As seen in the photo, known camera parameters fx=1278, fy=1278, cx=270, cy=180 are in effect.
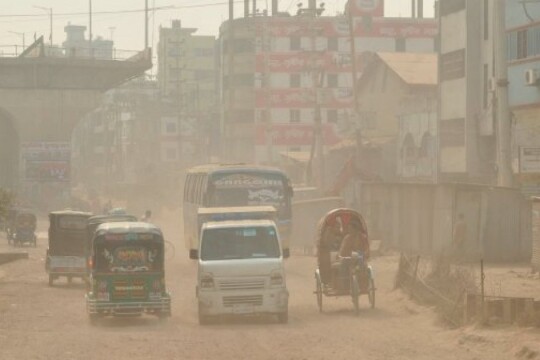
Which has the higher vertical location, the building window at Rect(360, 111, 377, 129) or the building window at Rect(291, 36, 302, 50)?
the building window at Rect(291, 36, 302, 50)

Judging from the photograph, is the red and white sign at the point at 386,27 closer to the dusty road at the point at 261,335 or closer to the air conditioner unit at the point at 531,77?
the air conditioner unit at the point at 531,77

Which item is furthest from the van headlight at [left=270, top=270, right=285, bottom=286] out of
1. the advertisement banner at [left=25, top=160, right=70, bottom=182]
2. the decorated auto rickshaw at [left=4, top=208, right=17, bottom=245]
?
the advertisement banner at [left=25, top=160, right=70, bottom=182]

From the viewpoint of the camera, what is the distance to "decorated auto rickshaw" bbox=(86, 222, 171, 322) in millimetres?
27438

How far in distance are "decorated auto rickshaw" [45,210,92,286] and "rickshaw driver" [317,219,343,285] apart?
1074 centimetres

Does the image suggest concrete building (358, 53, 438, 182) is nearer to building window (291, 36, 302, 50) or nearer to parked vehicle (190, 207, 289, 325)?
building window (291, 36, 302, 50)

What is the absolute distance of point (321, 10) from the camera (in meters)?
77.1

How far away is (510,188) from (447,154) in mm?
29179

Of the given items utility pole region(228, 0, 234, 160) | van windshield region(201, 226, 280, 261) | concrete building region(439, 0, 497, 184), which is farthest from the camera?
utility pole region(228, 0, 234, 160)

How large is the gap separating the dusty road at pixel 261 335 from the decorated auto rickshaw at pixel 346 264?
0.51 m

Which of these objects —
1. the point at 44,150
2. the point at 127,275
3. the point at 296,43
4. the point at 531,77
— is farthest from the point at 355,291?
the point at 296,43

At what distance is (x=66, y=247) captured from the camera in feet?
130

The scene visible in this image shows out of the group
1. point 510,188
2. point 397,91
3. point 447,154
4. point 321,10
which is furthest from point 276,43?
point 510,188

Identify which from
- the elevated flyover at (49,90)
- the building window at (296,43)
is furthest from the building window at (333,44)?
the elevated flyover at (49,90)

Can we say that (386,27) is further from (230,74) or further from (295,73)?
(230,74)
